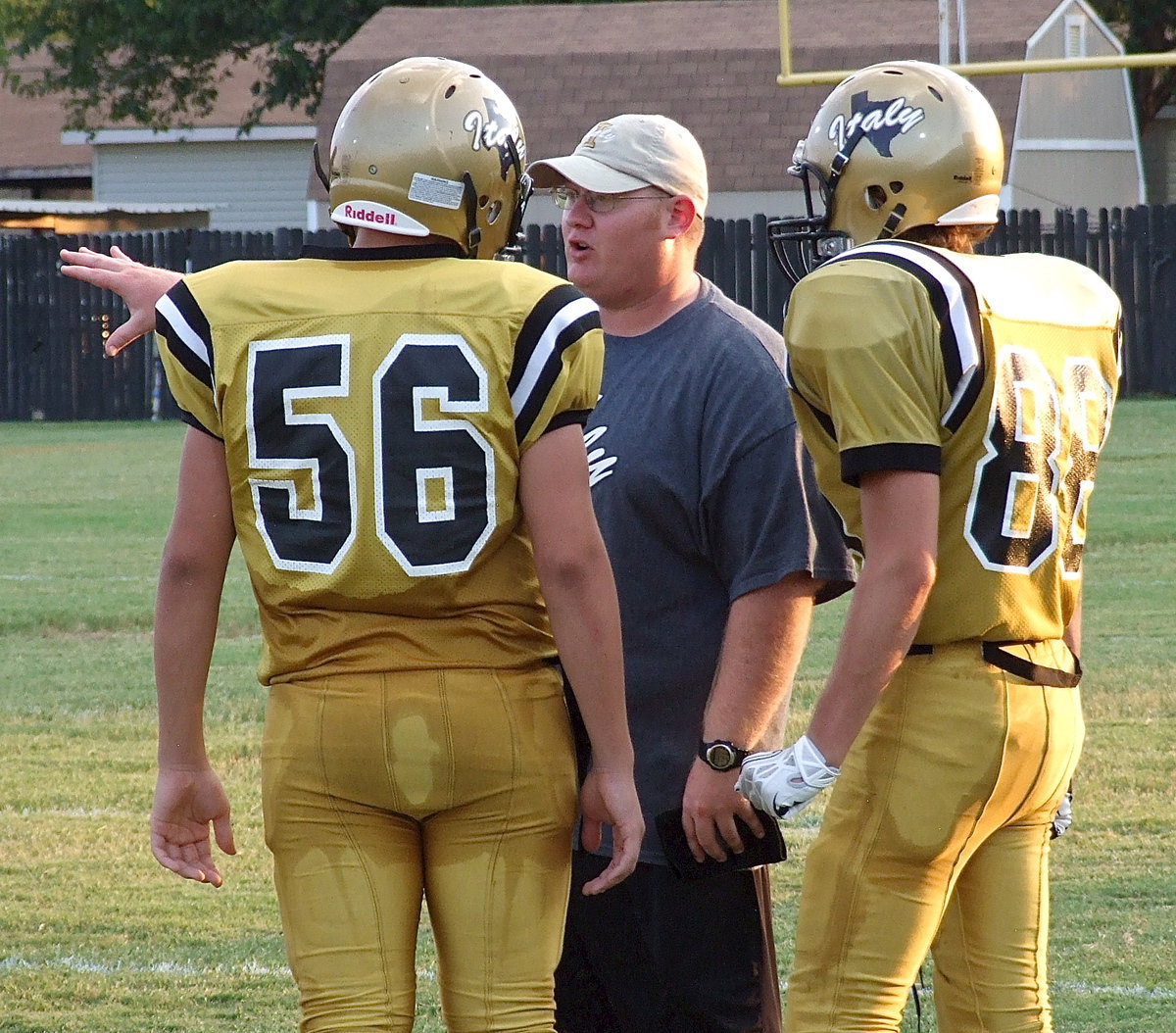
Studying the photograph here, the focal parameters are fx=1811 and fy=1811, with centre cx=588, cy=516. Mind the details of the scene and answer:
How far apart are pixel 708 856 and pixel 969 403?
935 millimetres

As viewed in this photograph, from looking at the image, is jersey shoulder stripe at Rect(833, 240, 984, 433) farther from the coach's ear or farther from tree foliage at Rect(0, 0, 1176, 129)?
tree foliage at Rect(0, 0, 1176, 129)

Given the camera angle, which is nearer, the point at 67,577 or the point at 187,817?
the point at 187,817

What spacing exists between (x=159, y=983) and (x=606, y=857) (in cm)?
170

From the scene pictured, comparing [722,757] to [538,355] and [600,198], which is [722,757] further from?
[600,198]

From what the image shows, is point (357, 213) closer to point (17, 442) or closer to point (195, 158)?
point (17, 442)

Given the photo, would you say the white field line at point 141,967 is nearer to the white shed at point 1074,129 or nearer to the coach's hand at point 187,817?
the coach's hand at point 187,817

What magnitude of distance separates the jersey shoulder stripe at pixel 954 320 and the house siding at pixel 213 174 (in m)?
32.1

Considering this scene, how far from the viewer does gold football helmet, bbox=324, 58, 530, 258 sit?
8.70 feet

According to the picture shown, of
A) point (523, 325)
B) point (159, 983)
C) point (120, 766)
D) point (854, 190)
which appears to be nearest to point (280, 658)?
point (523, 325)

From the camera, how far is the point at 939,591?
8.90 feet

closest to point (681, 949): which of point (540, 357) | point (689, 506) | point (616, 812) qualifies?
point (616, 812)

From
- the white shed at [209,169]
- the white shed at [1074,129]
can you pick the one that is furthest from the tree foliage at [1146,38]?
the white shed at [209,169]

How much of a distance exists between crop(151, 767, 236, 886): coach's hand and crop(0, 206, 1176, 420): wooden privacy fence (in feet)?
58.5

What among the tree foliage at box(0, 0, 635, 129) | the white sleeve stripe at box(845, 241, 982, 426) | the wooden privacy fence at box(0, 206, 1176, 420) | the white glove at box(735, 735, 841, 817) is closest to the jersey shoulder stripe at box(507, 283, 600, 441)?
the white sleeve stripe at box(845, 241, 982, 426)
